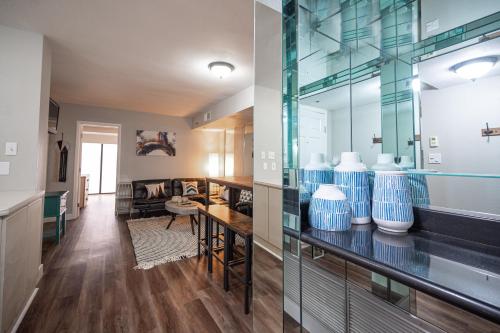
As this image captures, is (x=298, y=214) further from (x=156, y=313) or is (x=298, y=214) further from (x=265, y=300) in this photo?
(x=156, y=313)

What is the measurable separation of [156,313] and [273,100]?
1895 mm

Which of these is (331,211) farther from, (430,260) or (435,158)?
(435,158)

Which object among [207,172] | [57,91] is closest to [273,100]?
[57,91]

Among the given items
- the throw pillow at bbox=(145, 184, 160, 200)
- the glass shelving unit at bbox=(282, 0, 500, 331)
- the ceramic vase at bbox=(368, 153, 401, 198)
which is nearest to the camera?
the glass shelving unit at bbox=(282, 0, 500, 331)

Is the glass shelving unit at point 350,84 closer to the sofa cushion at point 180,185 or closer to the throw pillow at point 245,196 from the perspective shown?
the throw pillow at point 245,196

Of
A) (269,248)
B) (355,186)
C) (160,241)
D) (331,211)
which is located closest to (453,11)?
(355,186)

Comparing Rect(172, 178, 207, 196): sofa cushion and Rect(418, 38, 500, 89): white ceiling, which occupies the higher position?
Rect(418, 38, 500, 89): white ceiling

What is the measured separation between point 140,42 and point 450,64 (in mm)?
2672

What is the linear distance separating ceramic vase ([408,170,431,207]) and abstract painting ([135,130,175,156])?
563 centimetres

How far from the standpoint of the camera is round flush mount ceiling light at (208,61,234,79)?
2.81 m

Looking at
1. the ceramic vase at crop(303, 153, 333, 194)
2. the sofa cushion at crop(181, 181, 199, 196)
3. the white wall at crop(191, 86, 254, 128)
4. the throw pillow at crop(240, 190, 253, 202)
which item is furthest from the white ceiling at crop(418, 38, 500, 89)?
the sofa cushion at crop(181, 181, 199, 196)

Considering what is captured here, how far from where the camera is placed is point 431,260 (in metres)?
0.57

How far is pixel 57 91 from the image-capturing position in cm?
386

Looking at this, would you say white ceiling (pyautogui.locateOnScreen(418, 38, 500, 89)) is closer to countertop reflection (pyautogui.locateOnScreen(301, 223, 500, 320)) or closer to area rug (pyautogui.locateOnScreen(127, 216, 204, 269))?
countertop reflection (pyautogui.locateOnScreen(301, 223, 500, 320))
